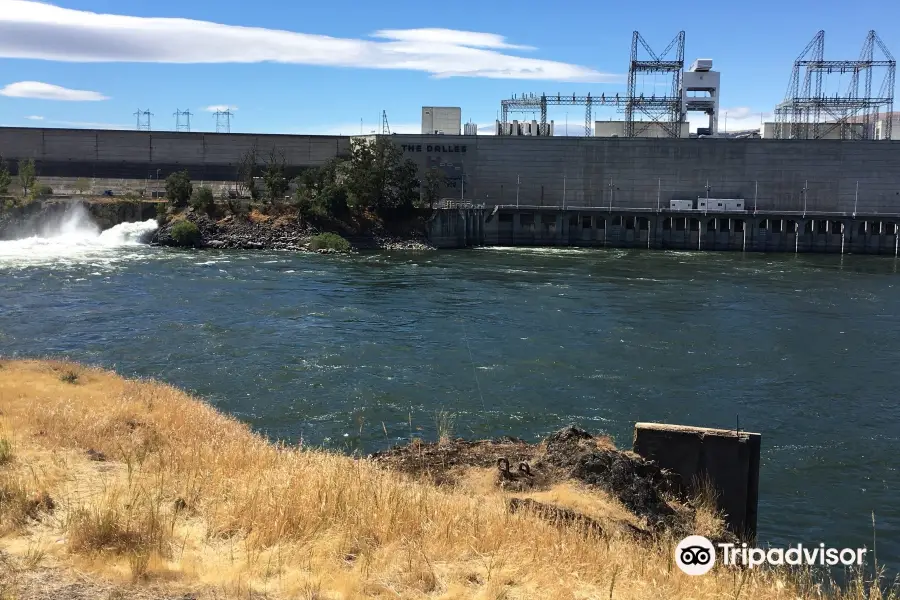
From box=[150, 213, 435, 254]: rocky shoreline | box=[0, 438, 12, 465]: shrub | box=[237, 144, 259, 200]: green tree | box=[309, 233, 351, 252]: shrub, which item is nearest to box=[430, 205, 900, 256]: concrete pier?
box=[150, 213, 435, 254]: rocky shoreline

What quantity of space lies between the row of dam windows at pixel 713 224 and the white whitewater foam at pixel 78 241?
1466 inches

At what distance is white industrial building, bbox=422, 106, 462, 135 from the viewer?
326 feet

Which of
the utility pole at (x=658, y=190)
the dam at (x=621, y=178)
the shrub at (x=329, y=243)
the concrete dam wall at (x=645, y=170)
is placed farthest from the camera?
the utility pole at (x=658, y=190)

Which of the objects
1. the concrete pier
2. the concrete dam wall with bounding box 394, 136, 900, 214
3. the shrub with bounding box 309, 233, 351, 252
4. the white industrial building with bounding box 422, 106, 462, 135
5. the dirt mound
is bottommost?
the dirt mound

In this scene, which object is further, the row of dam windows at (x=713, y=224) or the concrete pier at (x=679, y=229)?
the row of dam windows at (x=713, y=224)

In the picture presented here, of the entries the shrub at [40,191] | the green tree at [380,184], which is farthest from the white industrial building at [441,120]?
the shrub at [40,191]

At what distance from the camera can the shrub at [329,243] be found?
236 ft

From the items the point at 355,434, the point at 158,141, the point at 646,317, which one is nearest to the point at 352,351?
the point at 355,434

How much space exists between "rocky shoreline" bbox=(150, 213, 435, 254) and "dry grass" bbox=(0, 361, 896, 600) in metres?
60.1

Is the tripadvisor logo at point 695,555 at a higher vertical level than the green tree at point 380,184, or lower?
lower

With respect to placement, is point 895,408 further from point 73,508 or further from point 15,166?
point 15,166

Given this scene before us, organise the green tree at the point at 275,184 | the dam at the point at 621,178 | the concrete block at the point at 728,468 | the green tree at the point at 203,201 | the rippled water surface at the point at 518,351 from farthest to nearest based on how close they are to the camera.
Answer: the dam at the point at 621,178, the green tree at the point at 275,184, the green tree at the point at 203,201, the rippled water surface at the point at 518,351, the concrete block at the point at 728,468

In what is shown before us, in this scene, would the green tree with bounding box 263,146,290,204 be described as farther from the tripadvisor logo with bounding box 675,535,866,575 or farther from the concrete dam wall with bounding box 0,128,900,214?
the tripadvisor logo with bounding box 675,535,866,575

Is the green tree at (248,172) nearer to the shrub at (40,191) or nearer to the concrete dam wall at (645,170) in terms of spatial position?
the concrete dam wall at (645,170)
